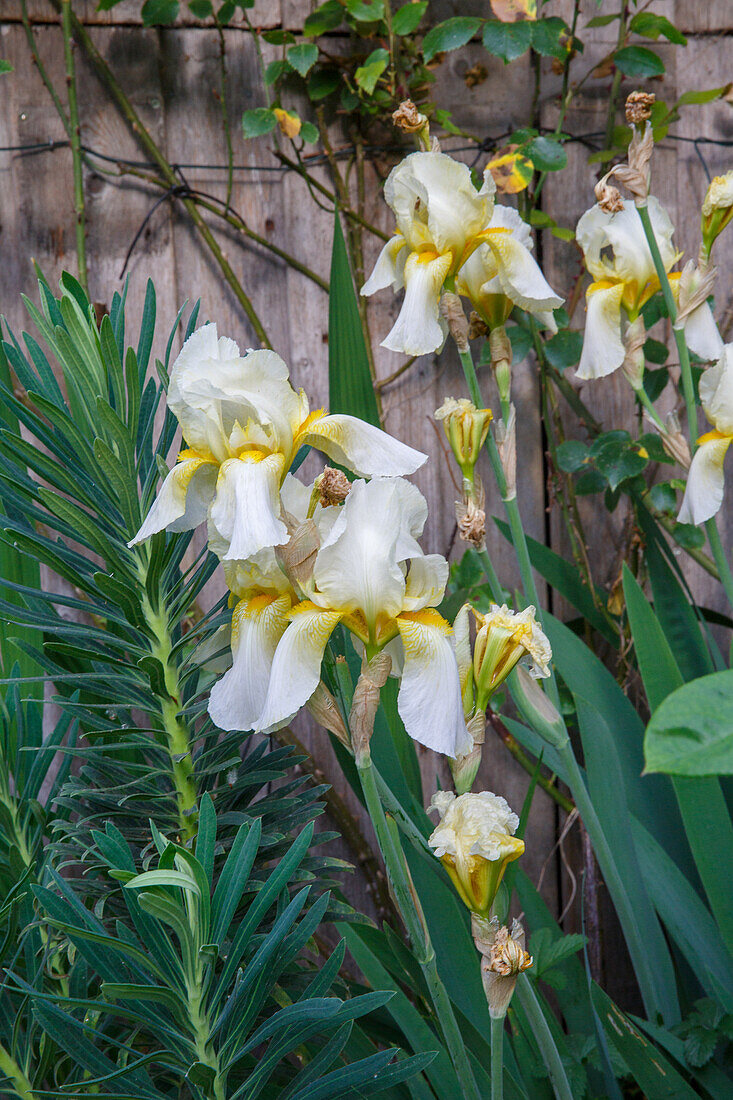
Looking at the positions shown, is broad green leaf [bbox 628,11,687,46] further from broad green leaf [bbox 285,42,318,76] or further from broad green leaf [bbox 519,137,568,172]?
broad green leaf [bbox 285,42,318,76]

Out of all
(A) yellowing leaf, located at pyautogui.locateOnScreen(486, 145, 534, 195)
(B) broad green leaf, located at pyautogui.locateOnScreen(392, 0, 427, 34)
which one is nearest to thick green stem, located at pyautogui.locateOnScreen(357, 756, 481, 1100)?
(A) yellowing leaf, located at pyautogui.locateOnScreen(486, 145, 534, 195)

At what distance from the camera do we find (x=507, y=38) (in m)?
1.15

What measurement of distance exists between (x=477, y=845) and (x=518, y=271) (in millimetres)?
445

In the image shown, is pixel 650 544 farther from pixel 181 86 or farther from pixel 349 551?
pixel 181 86

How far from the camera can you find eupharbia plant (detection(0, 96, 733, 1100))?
1.35ft

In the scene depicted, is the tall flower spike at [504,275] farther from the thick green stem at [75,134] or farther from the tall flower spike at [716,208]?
the thick green stem at [75,134]

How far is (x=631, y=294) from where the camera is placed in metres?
0.84

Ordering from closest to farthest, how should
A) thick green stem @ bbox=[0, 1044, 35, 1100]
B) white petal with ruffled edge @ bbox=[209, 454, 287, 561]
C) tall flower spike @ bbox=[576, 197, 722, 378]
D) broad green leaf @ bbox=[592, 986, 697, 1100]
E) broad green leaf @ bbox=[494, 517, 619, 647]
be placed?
white petal with ruffled edge @ bbox=[209, 454, 287, 561], thick green stem @ bbox=[0, 1044, 35, 1100], broad green leaf @ bbox=[592, 986, 697, 1100], tall flower spike @ bbox=[576, 197, 722, 378], broad green leaf @ bbox=[494, 517, 619, 647]

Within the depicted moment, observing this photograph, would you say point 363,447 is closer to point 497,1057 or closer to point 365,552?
point 365,552

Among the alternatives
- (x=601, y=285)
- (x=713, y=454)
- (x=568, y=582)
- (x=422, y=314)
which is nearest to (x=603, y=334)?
(x=601, y=285)

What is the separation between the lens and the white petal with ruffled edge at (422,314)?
625 mm

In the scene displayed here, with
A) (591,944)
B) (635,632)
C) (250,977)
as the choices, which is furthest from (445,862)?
(591,944)

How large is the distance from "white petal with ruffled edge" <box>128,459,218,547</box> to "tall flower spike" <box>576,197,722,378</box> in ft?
1.62

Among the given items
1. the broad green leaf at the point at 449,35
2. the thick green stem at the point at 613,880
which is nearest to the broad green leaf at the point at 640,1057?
the thick green stem at the point at 613,880
